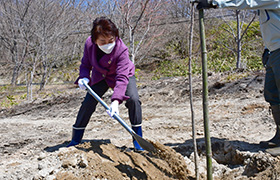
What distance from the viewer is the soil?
252 cm

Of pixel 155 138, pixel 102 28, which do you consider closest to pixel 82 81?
pixel 102 28

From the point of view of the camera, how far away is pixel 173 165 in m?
2.83

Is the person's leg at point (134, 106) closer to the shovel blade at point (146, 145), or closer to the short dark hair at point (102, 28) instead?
the shovel blade at point (146, 145)

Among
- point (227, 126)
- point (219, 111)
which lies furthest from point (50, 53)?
point (227, 126)

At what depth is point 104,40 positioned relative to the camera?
2.86 m

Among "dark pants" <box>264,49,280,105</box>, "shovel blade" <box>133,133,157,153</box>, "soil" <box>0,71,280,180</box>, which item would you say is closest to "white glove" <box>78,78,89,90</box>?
"soil" <box>0,71,280,180</box>

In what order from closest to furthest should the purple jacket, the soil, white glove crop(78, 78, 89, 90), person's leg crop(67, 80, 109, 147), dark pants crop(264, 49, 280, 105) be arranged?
the soil < dark pants crop(264, 49, 280, 105) < the purple jacket < white glove crop(78, 78, 89, 90) < person's leg crop(67, 80, 109, 147)

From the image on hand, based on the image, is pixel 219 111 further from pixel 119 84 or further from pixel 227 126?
pixel 119 84

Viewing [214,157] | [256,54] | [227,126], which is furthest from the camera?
[256,54]

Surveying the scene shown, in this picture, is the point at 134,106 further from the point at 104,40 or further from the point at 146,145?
the point at 104,40

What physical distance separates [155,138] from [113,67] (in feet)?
4.76

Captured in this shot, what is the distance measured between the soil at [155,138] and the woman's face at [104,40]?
3.48 ft

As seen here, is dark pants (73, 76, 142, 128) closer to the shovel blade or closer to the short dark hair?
the shovel blade

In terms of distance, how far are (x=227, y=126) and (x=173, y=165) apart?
1518 millimetres
